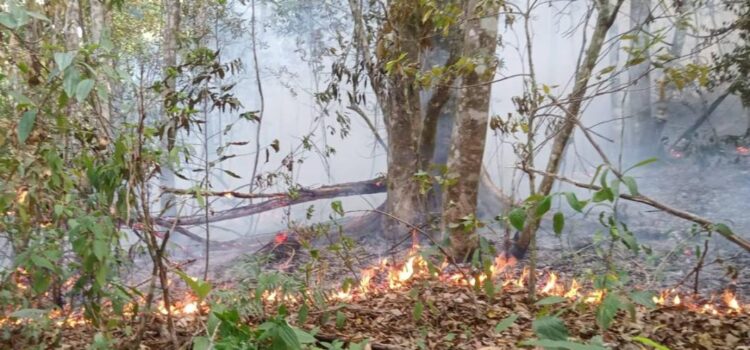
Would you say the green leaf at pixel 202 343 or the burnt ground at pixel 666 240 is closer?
the green leaf at pixel 202 343

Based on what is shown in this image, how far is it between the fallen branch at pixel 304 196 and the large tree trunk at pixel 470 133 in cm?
100

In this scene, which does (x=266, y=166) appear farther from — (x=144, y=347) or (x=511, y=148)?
(x=144, y=347)

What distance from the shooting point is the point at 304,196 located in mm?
4801

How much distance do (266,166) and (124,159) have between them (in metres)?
2.76

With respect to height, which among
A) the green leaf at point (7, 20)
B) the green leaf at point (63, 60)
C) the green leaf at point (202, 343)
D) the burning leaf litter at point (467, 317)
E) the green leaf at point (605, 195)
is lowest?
the burning leaf litter at point (467, 317)

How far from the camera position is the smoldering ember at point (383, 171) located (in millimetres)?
2354

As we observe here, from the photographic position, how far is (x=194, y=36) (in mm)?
4664

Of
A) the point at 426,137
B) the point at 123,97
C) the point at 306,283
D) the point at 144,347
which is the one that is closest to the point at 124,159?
the point at 144,347

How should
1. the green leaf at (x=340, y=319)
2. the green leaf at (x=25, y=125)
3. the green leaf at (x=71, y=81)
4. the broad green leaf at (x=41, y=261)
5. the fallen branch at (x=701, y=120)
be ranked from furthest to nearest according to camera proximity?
the fallen branch at (x=701, y=120)
the green leaf at (x=340, y=319)
the broad green leaf at (x=41, y=261)
the green leaf at (x=25, y=125)
the green leaf at (x=71, y=81)

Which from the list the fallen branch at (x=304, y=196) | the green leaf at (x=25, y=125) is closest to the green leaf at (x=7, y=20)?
the green leaf at (x=25, y=125)

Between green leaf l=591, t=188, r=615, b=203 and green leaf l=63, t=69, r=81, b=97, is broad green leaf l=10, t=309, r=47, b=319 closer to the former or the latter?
green leaf l=63, t=69, r=81, b=97

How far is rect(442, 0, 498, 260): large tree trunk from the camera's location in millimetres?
3691

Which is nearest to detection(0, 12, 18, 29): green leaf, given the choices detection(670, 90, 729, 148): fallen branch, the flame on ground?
the flame on ground

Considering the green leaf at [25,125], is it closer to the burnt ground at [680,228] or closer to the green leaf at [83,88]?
the green leaf at [83,88]
